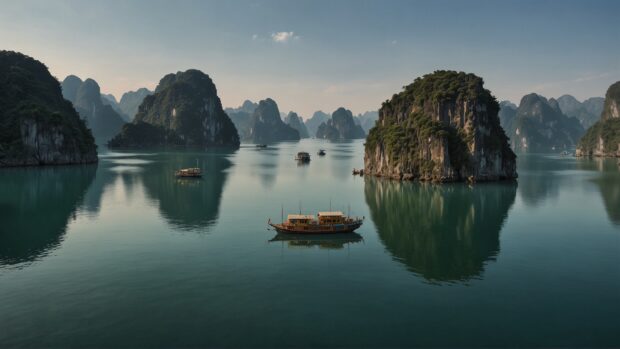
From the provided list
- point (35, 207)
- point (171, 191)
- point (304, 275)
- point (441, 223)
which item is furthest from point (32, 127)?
point (304, 275)

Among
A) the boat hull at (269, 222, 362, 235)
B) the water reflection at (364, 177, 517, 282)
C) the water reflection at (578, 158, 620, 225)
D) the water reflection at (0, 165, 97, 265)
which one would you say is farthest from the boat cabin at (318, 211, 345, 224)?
the water reflection at (578, 158, 620, 225)

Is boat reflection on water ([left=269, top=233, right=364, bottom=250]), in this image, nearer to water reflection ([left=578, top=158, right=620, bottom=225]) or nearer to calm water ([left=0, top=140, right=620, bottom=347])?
calm water ([left=0, top=140, right=620, bottom=347])

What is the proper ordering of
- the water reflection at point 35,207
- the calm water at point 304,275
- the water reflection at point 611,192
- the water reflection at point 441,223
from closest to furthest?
the calm water at point 304,275, the water reflection at point 441,223, the water reflection at point 35,207, the water reflection at point 611,192

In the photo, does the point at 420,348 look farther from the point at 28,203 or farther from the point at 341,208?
the point at 28,203

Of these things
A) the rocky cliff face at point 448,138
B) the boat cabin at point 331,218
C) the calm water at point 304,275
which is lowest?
the calm water at point 304,275

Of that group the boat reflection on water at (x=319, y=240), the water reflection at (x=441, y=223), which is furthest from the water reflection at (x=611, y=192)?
the boat reflection on water at (x=319, y=240)

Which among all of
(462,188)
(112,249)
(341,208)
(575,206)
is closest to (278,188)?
(341,208)

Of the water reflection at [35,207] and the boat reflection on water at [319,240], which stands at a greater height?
the water reflection at [35,207]

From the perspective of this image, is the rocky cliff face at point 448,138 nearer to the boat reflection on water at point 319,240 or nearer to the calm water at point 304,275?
the calm water at point 304,275
